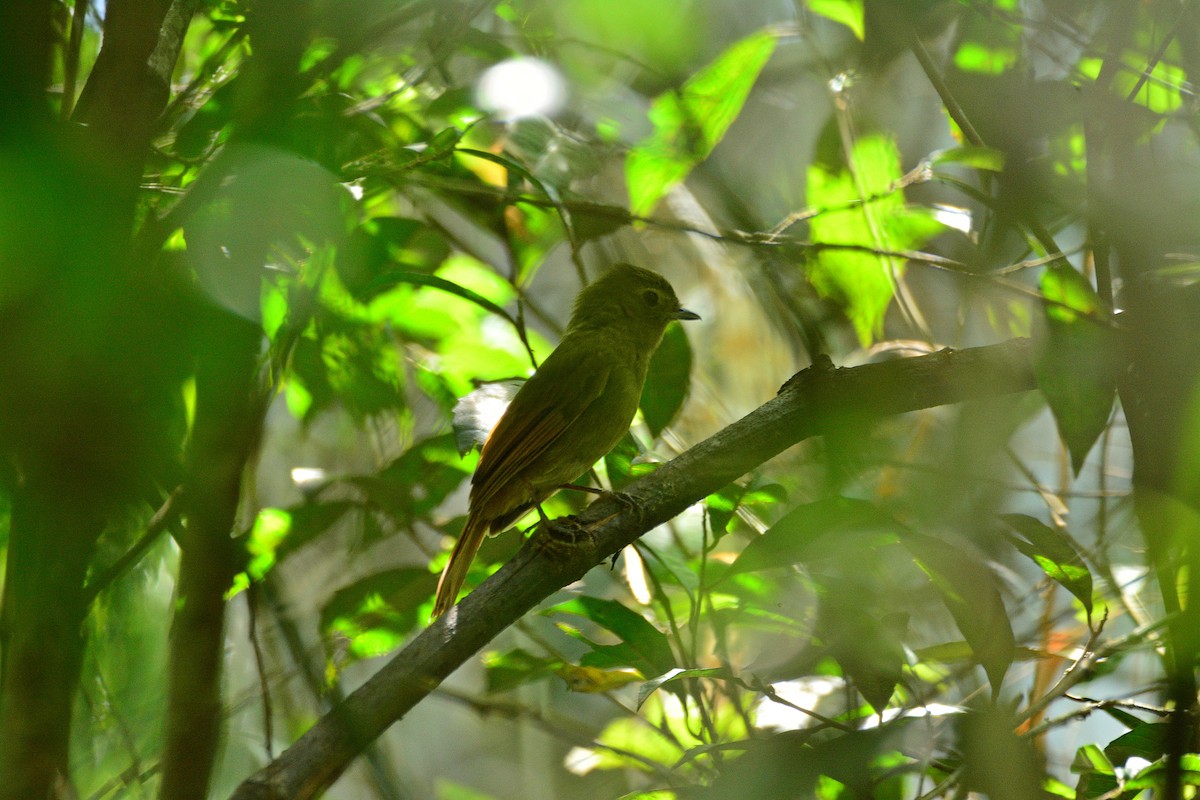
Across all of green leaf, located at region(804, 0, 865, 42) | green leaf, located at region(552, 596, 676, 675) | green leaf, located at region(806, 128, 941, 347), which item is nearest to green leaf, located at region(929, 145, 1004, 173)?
green leaf, located at region(806, 128, 941, 347)

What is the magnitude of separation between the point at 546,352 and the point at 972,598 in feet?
5.75

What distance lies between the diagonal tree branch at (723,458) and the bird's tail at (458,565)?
606 mm

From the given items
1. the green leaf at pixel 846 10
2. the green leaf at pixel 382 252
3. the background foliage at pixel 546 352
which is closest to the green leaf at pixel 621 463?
the background foliage at pixel 546 352

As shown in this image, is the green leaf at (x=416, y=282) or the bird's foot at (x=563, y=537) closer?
the bird's foot at (x=563, y=537)

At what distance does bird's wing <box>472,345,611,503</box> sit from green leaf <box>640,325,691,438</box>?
35cm

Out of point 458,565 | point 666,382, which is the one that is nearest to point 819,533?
point 666,382

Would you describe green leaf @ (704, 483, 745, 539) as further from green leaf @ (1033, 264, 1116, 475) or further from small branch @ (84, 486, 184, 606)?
small branch @ (84, 486, 184, 606)

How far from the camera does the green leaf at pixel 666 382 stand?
8.39 feet

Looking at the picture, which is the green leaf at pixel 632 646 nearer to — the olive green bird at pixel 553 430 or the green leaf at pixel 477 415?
the green leaf at pixel 477 415

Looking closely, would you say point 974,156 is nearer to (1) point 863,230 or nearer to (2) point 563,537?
(1) point 863,230

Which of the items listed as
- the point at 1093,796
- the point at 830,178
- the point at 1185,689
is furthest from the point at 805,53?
the point at 1185,689

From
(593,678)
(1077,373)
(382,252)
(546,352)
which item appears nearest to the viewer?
(1077,373)

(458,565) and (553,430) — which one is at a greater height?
(553,430)

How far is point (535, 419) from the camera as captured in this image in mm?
Answer: 2930
